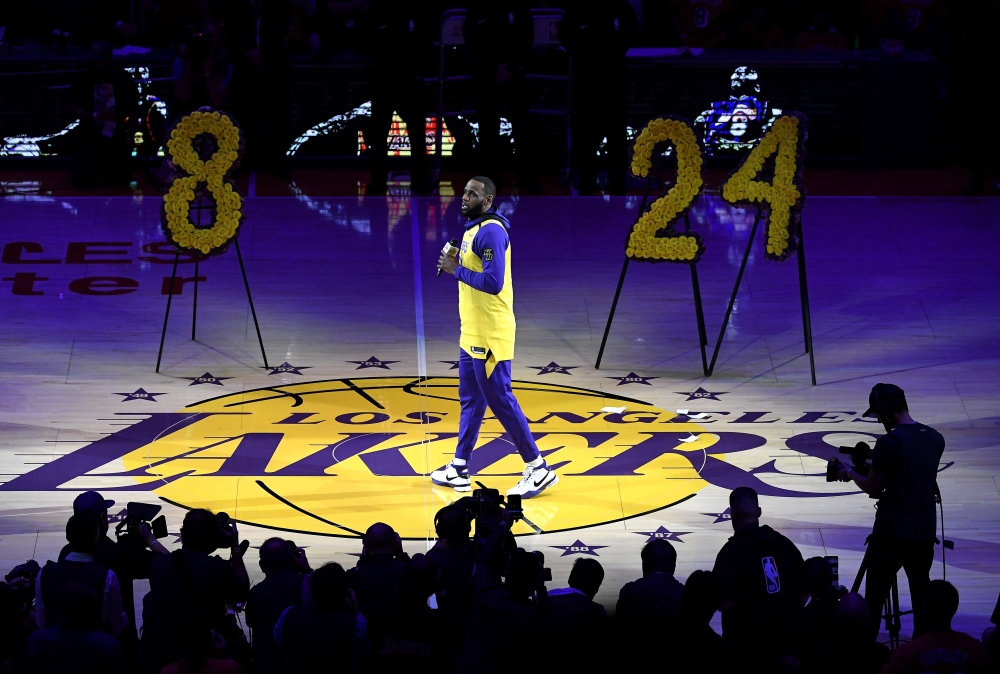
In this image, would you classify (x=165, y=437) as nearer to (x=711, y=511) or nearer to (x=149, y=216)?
(x=711, y=511)

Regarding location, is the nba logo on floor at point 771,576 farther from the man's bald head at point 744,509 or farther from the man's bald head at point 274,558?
the man's bald head at point 274,558

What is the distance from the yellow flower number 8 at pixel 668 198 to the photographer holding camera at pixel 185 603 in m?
6.58

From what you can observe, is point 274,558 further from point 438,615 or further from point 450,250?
point 450,250

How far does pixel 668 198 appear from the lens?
41.8 feet

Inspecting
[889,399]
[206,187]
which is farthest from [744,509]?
[206,187]

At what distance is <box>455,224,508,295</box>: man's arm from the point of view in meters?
9.66

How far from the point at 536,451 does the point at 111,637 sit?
4.31 metres

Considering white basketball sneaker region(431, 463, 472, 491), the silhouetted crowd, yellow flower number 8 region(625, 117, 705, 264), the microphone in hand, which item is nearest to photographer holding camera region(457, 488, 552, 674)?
the silhouetted crowd

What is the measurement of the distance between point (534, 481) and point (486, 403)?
1.89 feet

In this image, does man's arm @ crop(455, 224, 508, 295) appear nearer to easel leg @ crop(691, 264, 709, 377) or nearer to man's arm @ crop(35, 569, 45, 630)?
easel leg @ crop(691, 264, 709, 377)

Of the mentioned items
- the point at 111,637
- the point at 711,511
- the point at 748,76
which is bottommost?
the point at 711,511

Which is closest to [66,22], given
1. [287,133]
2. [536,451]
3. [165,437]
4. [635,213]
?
[287,133]

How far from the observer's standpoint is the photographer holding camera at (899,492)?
25.6 ft

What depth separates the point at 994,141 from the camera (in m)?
19.5
